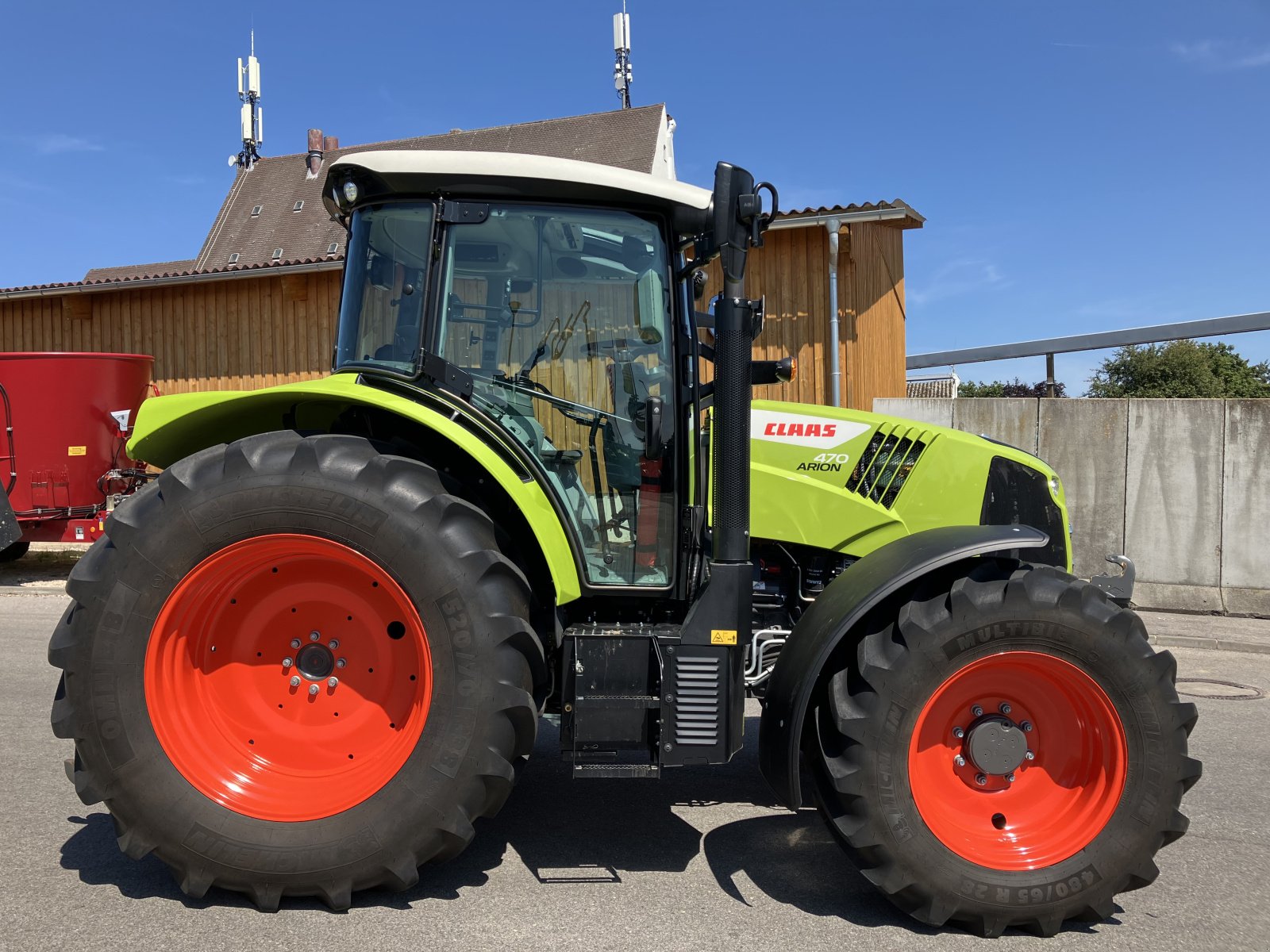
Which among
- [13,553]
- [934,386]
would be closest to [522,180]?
[13,553]

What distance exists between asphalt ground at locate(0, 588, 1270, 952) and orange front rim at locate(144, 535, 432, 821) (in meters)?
0.39

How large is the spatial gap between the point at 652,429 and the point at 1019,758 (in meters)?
1.59

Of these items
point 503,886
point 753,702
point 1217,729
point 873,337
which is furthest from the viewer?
point 873,337

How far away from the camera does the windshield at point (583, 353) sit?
10.9 ft

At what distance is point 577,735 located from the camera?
122 inches

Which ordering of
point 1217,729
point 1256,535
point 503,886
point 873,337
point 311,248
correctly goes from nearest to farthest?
1. point 503,886
2. point 1217,729
3. point 1256,535
4. point 873,337
5. point 311,248

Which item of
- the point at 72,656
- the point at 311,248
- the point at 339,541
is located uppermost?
the point at 311,248

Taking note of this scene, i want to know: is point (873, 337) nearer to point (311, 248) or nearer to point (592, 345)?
point (592, 345)

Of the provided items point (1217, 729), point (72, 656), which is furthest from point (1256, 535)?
point (72, 656)

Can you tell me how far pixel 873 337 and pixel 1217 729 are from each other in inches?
273

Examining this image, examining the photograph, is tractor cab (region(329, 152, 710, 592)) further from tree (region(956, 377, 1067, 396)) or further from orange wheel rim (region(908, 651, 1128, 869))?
tree (region(956, 377, 1067, 396))

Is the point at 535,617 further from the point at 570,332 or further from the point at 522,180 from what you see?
the point at 522,180

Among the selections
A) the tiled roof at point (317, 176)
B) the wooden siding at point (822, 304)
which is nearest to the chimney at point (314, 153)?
the tiled roof at point (317, 176)

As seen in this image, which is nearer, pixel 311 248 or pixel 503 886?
pixel 503 886
